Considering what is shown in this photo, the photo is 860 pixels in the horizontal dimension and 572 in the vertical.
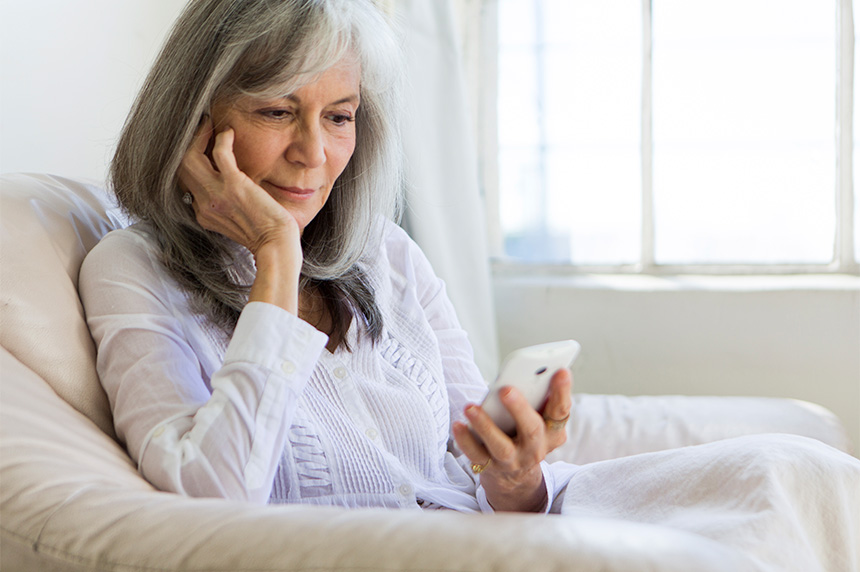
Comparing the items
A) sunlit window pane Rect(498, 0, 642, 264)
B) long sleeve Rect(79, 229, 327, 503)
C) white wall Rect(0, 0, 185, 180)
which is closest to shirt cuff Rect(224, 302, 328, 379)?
long sleeve Rect(79, 229, 327, 503)

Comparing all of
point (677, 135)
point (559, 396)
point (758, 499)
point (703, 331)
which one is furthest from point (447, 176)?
point (758, 499)

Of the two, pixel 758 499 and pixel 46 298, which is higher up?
pixel 46 298

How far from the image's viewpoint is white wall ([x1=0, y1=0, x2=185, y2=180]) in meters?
1.52

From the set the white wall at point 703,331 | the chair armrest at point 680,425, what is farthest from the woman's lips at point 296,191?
the white wall at point 703,331

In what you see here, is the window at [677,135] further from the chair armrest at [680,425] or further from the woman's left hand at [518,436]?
the woman's left hand at [518,436]

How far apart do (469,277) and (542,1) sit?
1137 mm

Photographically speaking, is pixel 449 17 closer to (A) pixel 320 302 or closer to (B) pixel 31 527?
(A) pixel 320 302

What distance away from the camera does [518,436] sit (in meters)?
0.93

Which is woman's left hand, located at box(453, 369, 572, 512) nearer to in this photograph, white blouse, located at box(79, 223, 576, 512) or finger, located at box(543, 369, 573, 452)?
finger, located at box(543, 369, 573, 452)

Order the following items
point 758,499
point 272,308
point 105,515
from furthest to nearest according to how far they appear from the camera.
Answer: point 272,308, point 758,499, point 105,515

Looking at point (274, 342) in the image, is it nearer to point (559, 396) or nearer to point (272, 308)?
point (272, 308)

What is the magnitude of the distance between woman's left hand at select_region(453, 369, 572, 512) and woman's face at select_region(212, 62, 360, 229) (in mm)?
447

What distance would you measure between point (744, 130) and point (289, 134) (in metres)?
2.19

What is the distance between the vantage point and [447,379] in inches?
53.0
